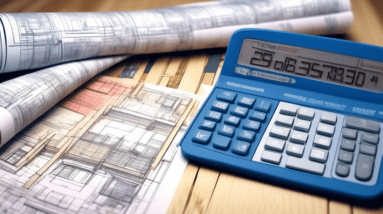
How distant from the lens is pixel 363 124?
38cm

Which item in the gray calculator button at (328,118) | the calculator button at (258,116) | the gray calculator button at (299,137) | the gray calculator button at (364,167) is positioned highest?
the gray calculator button at (328,118)

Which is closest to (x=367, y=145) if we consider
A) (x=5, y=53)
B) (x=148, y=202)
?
(x=148, y=202)

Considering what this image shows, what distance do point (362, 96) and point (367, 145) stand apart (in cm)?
7

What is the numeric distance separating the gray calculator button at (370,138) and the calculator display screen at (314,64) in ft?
0.21

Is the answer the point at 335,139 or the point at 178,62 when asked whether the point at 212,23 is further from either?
the point at 335,139

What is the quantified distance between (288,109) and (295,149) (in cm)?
6

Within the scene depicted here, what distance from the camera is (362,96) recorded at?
0.41 meters

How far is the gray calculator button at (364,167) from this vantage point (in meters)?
0.34

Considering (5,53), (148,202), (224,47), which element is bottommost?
(148,202)

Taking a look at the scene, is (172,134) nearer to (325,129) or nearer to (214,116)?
(214,116)

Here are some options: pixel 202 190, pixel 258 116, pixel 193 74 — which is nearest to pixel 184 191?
pixel 202 190

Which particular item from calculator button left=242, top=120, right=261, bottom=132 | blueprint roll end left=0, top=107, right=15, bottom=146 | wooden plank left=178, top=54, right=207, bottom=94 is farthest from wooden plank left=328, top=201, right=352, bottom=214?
blueprint roll end left=0, top=107, right=15, bottom=146

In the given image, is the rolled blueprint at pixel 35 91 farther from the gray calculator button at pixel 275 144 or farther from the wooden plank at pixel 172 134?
the gray calculator button at pixel 275 144

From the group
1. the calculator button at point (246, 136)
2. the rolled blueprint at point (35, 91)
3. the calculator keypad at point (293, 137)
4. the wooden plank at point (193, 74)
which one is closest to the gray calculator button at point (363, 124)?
the calculator keypad at point (293, 137)
